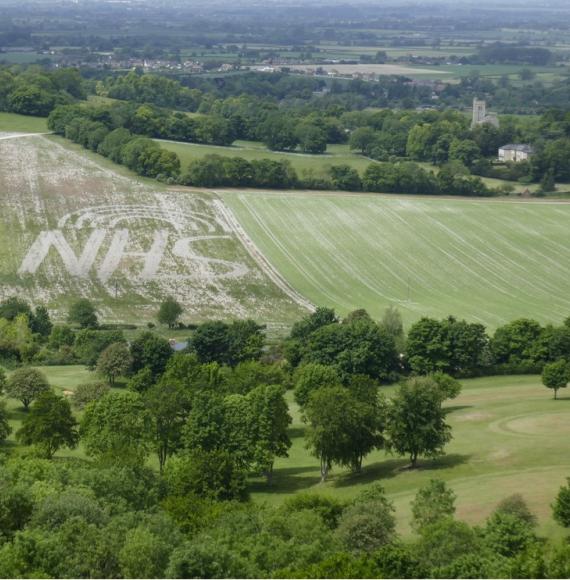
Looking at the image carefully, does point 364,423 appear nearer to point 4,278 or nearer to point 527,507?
point 527,507

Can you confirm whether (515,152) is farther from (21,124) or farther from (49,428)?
(49,428)

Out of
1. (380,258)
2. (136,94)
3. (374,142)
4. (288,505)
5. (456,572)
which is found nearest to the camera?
(456,572)

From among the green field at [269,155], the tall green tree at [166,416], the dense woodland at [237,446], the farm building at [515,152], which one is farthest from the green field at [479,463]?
the farm building at [515,152]

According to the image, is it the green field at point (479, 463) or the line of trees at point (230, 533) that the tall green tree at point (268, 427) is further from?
the line of trees at point (230, 533)

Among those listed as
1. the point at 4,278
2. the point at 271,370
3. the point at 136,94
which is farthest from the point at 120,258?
the point at 136,94

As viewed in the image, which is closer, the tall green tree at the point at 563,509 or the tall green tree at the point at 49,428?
the tall green tree at the point at 563,509

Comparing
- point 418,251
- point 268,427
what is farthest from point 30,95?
point 268,427
